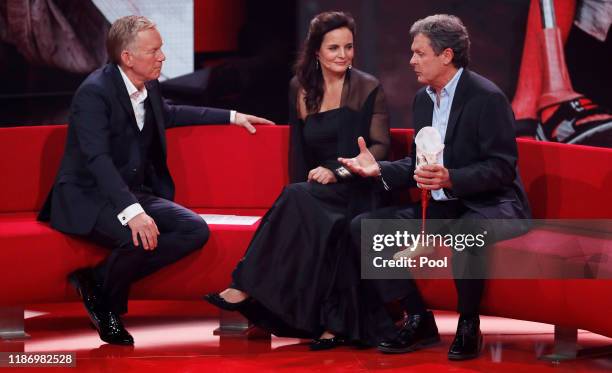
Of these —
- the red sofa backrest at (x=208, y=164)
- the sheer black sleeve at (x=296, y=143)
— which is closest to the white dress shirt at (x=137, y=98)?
the red sofa backrest at (x=208, y=164)

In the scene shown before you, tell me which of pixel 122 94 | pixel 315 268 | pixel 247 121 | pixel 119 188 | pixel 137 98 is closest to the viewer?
pixel 315 268

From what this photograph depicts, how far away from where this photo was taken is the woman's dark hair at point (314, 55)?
→ 14.9 feet

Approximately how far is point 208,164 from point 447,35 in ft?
4.80

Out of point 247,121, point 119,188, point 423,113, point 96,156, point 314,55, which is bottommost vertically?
point 119,188

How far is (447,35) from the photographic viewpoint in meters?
4.18

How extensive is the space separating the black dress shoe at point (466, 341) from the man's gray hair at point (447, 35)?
3.47 ft

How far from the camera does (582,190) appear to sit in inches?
167

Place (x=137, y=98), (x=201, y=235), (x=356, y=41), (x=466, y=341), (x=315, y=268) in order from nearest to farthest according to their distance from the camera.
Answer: (x=466, y=341)
(x=315, y=268)
(x=201, y=235)
(x=137, y=98)
(x=356, y=41)

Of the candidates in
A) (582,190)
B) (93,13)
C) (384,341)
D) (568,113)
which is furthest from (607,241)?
(93,13)

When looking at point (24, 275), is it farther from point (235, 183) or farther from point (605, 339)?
point (605, 339)

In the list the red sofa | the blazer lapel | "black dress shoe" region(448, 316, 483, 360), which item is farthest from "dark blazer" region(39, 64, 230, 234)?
"black dress shoe" region(448, 316, 483, 360)

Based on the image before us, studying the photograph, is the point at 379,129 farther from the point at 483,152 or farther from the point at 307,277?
the point at 307,277

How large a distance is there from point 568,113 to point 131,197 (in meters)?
3.14

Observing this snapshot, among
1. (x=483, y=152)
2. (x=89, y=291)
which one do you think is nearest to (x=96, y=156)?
(x=89, y=291)
